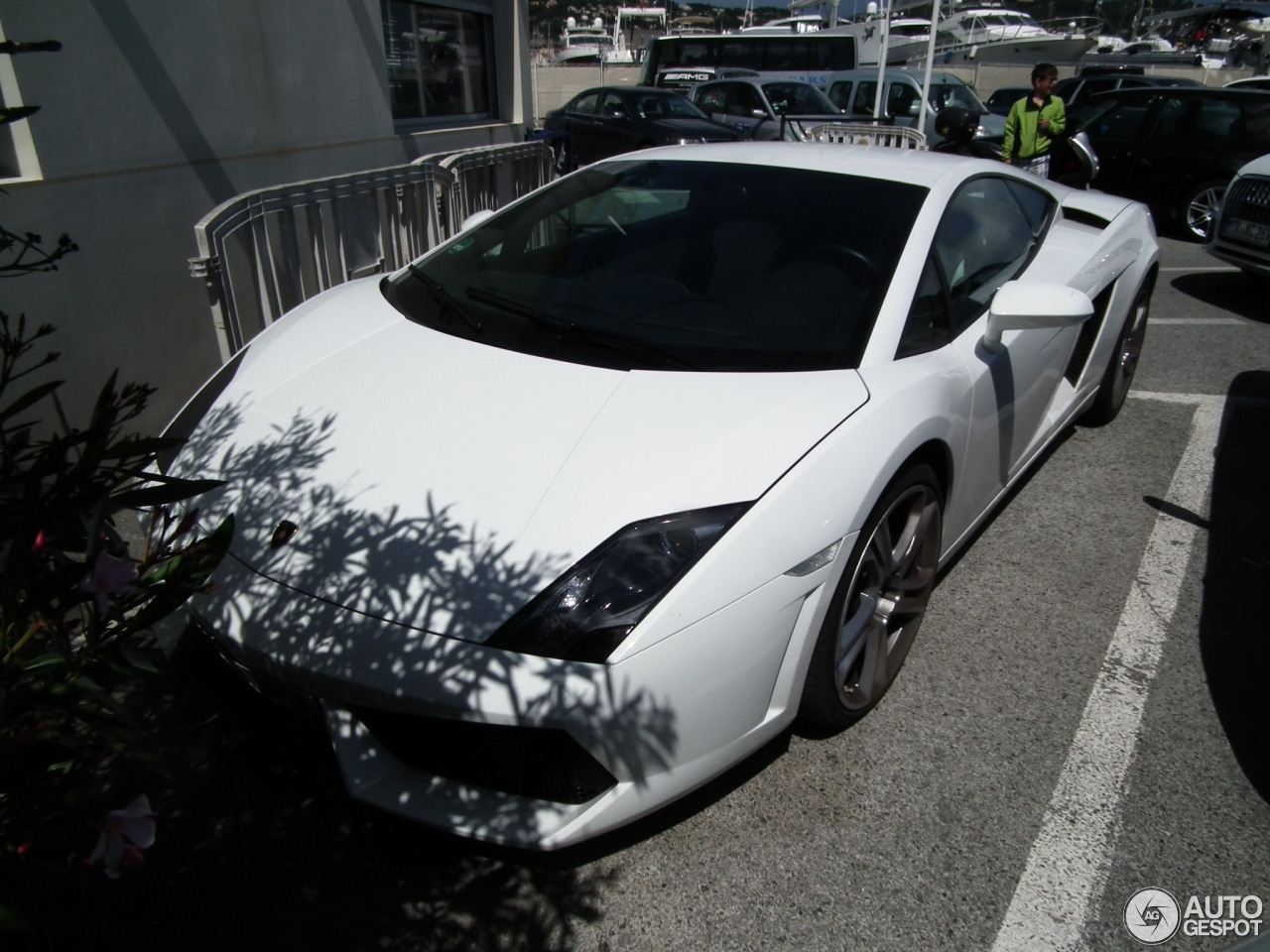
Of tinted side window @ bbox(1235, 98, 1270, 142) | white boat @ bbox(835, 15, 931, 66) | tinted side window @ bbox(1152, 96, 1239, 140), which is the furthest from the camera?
white boat @ bbox(835, 15, 931, 66)

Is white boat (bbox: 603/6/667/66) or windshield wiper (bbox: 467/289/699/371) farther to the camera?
white boat (bbox: 603/6/667/66)

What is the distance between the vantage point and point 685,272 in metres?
2.81

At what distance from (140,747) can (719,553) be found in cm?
112

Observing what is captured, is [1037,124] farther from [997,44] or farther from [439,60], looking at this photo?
[997,44]

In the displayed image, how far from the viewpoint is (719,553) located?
1894mm

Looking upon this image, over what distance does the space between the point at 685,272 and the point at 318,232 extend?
2459 millimetres

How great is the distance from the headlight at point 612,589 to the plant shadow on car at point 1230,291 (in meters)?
6.43

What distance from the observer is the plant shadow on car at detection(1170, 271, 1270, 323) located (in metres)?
6.83

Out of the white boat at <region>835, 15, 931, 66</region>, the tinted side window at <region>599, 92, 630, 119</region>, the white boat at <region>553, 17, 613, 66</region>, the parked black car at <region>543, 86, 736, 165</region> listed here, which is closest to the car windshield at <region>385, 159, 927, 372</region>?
the parked black car at <region>543, 86, 736, 165</region>

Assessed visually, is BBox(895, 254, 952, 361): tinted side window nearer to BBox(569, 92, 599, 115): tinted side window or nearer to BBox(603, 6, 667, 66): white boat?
BBox(569, 92, 599, 115): tinted side window

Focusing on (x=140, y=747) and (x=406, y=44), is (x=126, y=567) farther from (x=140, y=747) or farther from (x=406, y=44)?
(x=406, y=44)


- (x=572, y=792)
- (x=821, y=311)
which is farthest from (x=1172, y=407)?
(x=572, y=792)

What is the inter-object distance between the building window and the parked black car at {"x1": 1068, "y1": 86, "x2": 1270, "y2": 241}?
585 cm

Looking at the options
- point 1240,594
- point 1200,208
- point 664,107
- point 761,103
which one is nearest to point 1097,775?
point 1240,594
